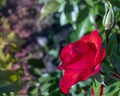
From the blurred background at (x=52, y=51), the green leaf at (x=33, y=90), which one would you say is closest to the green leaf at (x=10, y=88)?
the blurred background at (x=52, y=51)

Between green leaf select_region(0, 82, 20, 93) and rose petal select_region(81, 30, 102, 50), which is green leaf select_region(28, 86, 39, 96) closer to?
green leaf select_region(0, 82, 20, 93)

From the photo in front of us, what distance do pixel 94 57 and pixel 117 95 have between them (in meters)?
0.21

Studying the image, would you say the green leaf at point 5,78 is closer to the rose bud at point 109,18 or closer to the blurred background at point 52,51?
the blurred background at point 52,51

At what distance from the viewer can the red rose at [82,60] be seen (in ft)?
2.35

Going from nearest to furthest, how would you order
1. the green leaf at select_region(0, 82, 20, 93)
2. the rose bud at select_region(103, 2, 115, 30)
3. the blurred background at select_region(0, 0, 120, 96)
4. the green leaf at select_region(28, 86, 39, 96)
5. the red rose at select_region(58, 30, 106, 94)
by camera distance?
1. the red rose at select_region(58, 30, 106, 94)
2. the rose bud at select_region(103, 2, 115, 30)
3. the green leaf at select_region(0, 82, 20, 93)
4. the blurred background at select_region(0, 0, 120, 96)
5. the green leaf at select_region(28, 86, 39, 96)

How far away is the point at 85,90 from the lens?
151 cm

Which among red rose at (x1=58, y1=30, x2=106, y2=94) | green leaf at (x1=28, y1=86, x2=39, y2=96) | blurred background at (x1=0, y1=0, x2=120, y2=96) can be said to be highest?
red rose at (x1=58, y1=30, x2=106, y2=94)

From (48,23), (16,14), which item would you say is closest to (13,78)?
(48,23)

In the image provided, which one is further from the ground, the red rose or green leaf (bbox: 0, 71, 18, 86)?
the red rose

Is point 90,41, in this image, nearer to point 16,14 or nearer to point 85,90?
point 85,90

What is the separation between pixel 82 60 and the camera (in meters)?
0.73

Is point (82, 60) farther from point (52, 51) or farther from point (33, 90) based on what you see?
point (52, 51)

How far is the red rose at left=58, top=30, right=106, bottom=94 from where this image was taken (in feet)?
2.35

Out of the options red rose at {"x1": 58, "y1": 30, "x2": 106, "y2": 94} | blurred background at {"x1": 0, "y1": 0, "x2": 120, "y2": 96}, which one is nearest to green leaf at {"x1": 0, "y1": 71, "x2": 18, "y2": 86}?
blurred background at {"x1": 0, "y1": 0, "x2": 120, "y2": 96}
